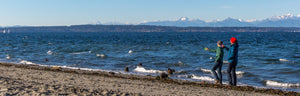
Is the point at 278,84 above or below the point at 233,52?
below

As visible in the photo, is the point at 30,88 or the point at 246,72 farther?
the point at 246,72

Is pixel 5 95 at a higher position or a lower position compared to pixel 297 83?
higher

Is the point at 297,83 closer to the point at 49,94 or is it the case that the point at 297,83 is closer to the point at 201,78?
the point at 201,78

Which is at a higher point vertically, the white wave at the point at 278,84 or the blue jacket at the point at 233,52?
the blue jacket at the point at 233,52

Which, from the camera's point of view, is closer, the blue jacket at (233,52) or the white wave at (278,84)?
the blue jacket at (233,52)

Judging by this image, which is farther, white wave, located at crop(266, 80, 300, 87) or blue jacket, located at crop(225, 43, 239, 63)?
white wave, located at crop(266, 80, 300, 87)

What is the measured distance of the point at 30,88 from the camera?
32.0 ft

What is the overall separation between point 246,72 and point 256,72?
645 mm

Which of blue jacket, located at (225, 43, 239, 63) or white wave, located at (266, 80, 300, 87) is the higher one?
blue jacket, located at (225, 43, 239, 63)

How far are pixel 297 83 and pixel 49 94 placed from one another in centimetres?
1043

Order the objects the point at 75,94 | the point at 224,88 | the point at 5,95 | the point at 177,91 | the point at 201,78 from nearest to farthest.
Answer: the point at 5,95 → the point at 75,94 → the point at 177,91 → the point at 224,88 → the point at 201,78

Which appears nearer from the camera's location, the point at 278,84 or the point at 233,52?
the point at 233,52

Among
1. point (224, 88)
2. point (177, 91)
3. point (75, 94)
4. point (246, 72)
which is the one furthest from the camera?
point (246, 72)

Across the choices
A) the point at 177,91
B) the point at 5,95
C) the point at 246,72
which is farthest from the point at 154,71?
the point at 5,95
